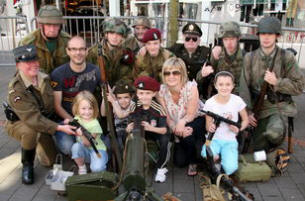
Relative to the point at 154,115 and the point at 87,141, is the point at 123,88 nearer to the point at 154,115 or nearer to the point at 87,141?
the point at 154,115

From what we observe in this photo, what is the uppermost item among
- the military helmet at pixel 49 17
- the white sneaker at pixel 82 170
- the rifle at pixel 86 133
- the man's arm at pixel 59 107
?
the military helmet at pixel 49 17

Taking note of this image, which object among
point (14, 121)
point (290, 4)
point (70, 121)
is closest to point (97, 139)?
Result: point (70, 121)

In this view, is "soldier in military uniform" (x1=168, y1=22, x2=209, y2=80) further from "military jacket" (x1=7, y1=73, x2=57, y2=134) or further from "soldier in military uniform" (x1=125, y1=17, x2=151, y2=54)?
"military jacket" (x1=7, y1=73, x2=57, y2=134)

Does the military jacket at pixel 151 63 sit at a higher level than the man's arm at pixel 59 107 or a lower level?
higher

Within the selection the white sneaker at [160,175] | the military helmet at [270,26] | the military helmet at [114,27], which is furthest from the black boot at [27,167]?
the military helmet at [270,26]

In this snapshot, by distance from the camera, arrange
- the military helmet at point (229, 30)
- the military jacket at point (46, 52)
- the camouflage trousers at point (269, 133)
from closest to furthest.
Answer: the camouflage trousers at point (269, 133) → the military helmet at point (229, 30) → the military jacket at point (46, 52)

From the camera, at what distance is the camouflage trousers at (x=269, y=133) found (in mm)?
3807

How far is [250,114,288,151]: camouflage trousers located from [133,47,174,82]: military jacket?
4.85 ft

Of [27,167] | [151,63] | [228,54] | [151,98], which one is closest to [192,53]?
[228,54]

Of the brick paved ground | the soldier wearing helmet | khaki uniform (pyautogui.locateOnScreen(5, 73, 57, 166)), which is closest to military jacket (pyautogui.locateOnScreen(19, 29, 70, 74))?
khaki uniform (pyautogui.locateOnScreen(5, 73, 57, 166))

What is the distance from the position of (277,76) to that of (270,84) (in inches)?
5.5

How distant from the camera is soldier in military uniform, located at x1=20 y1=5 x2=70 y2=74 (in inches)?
165

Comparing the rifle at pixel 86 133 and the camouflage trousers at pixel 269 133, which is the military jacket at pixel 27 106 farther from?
the camouflage trousers at pixel 269 133

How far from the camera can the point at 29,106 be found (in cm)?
340
